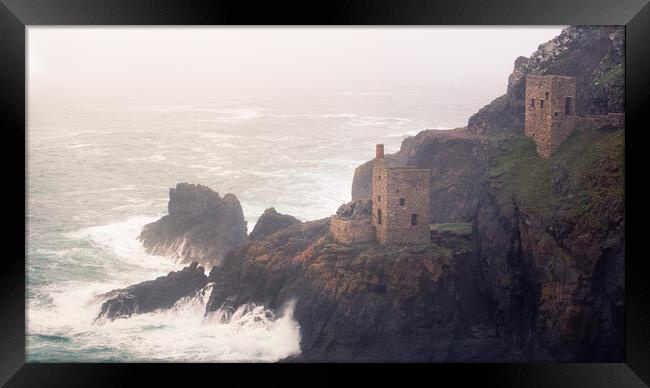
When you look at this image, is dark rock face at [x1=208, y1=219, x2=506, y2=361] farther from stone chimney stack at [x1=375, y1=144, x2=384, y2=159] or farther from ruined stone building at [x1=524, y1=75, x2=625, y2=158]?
ruined stone building at [x1=524, y1=75, x2=625, y2=158]

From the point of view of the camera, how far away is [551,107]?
3241 centimetres

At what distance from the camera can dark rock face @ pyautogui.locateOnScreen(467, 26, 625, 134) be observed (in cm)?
3183

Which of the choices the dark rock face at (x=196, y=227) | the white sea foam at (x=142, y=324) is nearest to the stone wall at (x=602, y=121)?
the white sea foam at (x=142, y=324)

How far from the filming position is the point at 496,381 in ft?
92.6

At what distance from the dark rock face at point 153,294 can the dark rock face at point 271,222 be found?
1.93 m

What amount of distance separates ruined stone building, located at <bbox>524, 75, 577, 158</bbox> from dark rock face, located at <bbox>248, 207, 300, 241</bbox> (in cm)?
700

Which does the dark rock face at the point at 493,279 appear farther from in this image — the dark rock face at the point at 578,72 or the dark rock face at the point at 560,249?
the dark rock face at the point at 578,72

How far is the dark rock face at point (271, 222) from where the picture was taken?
33.8 m

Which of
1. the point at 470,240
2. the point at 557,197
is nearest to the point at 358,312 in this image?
the point at 470,240

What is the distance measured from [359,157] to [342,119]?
44.2 inches

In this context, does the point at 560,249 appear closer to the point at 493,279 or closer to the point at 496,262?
the point at 496,262

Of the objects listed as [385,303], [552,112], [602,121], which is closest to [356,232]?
[385,303]

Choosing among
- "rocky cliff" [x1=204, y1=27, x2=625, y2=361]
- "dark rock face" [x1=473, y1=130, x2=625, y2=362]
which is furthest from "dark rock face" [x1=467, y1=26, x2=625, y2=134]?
"dark rock face" [x1=473, y1=130, x2=625, y2=362]

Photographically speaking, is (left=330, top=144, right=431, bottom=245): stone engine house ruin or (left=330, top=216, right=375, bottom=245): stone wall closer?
(left=330, top=144, right=431, bottom=245): stone engine house ruin
